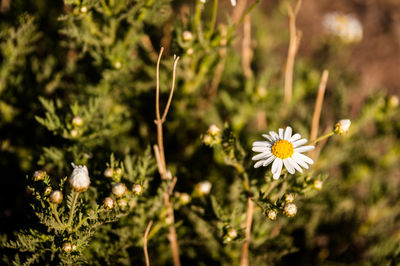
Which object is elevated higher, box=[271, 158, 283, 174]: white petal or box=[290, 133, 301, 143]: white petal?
Result: box=[290, 133, 301, 143]: white petal

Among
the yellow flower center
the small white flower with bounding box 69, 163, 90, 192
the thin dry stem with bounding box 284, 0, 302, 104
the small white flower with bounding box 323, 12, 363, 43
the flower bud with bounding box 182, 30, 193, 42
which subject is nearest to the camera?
the small white flower with bounding box 69, 163, 90, 192

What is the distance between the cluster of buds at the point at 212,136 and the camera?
5.27ft

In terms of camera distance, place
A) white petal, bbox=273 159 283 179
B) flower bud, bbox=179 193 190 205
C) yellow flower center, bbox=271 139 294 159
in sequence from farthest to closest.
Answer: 1. flower bud, bbox=179 193 190 205
2. yellow flower center, bbox=271 139 294 159
3. white petal, bbox=273 159 283 179

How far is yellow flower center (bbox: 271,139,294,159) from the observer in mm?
1511

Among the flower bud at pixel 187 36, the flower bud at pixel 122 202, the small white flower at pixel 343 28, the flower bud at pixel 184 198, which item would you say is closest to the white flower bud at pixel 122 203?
the flower bud at pixel 122 202

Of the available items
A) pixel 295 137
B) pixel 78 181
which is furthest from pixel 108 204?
pixel 295 137

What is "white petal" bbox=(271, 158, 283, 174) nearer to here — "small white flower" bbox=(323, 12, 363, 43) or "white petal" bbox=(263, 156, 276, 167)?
"white petal" bbox=(263, 156, 276, 167)

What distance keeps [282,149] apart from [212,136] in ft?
1.20

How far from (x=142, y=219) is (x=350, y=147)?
1932 millimetres

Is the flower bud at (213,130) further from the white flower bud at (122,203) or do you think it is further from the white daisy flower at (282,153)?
the white flower bud at (122,203)

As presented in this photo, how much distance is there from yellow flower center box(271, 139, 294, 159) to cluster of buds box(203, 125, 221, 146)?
293 mm

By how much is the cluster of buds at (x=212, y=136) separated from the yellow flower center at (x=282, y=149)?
0.29m

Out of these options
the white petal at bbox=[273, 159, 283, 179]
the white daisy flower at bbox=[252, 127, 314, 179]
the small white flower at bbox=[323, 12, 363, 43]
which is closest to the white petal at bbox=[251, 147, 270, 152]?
the white daisy flower at bbox=[252, 127, 314, 179]

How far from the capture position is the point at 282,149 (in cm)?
152
